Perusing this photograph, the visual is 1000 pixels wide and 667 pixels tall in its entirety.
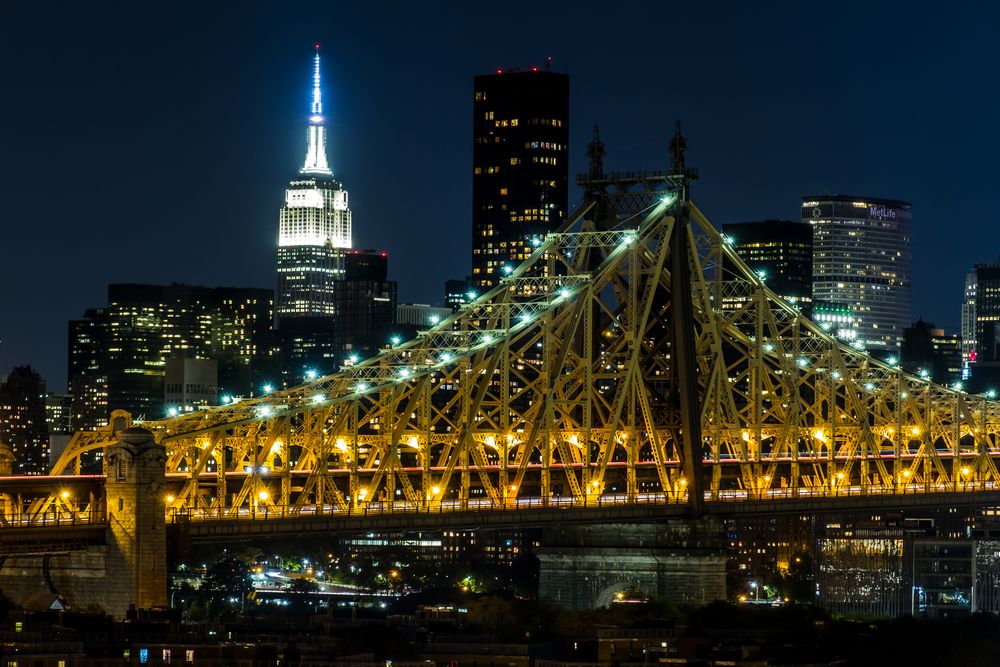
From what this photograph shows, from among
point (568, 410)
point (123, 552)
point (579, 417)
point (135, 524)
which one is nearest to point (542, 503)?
point (568, 410)

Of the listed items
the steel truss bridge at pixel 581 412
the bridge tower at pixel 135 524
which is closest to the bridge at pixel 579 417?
the steel truss bridge at pixel 581 412

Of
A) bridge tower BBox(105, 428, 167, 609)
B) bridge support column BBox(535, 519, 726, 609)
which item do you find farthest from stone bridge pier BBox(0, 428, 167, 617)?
bridge support column BBox(535, 519, 726, 609)

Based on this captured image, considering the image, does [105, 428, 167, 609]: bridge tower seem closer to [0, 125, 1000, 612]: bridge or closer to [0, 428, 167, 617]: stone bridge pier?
[0, 428, 167, 617]: stone bridge pier

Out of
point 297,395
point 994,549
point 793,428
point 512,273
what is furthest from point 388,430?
point 994,549

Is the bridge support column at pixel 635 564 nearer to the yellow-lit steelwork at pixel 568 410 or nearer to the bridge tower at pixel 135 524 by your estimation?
the yellow-lit steelwork at pixel 568 410

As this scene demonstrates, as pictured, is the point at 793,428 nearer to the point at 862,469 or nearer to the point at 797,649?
the point at 862,469

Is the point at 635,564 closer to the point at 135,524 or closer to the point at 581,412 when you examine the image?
the point at 581,412

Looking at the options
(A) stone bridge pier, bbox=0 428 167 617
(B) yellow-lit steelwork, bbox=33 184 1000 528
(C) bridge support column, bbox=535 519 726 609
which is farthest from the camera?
(C) bridge support column, bbox=535 519 726 609

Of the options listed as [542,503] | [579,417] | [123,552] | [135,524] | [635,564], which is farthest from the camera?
[579,417]
